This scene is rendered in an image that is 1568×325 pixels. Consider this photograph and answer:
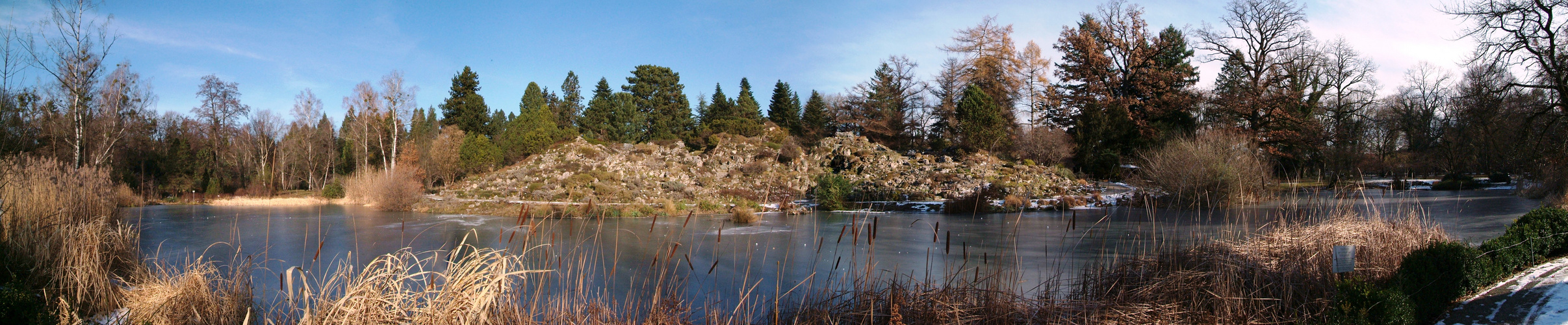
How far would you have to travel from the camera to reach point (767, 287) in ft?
22.2

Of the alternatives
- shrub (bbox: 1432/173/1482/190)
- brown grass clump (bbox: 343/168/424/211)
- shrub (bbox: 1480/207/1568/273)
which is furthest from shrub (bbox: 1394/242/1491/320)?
shrub (bbox: 1432/173/1482/190)

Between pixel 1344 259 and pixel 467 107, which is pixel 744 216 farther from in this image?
pixel 467 107

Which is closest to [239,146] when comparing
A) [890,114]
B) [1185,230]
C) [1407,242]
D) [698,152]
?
[698,152]

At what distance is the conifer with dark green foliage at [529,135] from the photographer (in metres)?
29.7

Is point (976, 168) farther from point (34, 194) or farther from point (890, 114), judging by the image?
point (34, 194)

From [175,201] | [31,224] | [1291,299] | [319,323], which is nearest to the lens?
[319,323]

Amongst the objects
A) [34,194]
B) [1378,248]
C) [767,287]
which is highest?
[34,194]

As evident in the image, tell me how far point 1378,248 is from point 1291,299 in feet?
7.08

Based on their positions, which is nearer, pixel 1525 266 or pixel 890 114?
pixel 1525 266

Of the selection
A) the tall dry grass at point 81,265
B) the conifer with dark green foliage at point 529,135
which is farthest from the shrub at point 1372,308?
the conifer with dark green foliage at point 529,135

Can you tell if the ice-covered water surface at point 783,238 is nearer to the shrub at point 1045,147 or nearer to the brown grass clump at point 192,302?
the brown grass clump at point 192,302

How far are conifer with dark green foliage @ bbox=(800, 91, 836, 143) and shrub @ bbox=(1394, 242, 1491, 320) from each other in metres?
26.1

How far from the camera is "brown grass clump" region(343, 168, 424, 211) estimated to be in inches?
785

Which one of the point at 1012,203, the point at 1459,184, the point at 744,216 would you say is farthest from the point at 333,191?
the point at 1459,184
